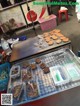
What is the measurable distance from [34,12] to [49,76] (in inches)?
111

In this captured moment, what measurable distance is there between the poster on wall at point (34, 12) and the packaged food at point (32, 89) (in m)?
2.65

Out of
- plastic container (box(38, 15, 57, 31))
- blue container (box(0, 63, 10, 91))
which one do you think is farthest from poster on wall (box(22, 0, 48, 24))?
blue container (box(0, 63, 10, 91))

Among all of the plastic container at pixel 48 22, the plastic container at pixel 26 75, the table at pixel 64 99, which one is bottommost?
the plastic container at pixel 48 22

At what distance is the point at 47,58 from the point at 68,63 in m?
0.31

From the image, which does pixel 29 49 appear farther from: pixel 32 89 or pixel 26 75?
pixel 32 89

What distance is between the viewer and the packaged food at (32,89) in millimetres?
1112

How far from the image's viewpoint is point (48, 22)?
11.2ft

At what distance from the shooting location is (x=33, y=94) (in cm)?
112

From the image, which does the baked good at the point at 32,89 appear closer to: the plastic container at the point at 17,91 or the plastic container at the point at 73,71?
the plastic container at the point at 17,91

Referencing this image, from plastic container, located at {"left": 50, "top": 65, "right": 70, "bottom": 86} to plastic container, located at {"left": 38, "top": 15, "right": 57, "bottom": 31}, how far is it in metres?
2.26

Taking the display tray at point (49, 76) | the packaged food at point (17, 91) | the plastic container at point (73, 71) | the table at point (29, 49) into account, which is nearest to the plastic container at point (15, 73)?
the display tray at point (49, 76)

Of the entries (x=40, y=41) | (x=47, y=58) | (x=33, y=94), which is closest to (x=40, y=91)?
(x=33, y=94)

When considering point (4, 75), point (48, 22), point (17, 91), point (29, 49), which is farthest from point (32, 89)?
point (48, 22)

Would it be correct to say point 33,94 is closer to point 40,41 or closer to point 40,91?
point 40,91
